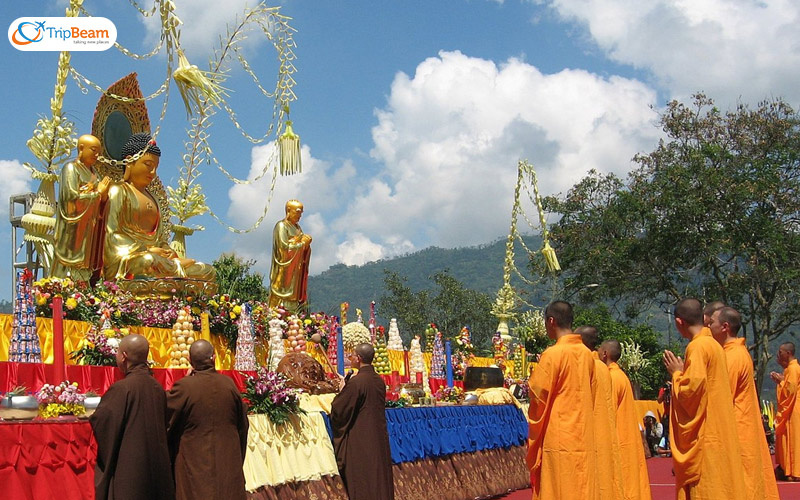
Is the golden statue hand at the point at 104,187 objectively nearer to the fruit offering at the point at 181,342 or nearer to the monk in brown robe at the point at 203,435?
the fruit offering at the point at 181,342

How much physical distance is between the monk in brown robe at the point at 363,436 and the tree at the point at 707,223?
1892cm

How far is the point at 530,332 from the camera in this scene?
19.5m

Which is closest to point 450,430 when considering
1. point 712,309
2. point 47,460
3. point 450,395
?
point 450,395

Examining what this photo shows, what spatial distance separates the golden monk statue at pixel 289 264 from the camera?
15344mm

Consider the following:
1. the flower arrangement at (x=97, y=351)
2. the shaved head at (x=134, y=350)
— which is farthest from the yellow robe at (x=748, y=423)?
the flower arrangement at (x=97, y=351)

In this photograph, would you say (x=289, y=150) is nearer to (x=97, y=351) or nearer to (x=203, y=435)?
(x=97, y=351)

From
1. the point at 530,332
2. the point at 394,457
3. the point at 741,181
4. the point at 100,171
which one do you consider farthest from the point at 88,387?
the point at 741,181

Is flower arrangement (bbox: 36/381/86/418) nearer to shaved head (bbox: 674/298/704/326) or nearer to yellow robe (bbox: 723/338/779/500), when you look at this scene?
shaved head (bbox: 674/298/704/326)

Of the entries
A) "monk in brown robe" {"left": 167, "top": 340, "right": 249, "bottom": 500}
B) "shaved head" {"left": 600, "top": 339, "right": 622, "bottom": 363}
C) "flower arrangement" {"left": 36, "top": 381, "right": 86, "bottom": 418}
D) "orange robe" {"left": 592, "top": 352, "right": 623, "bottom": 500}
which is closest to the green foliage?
"shaved head" {"left": 600, "top": 339, "right": 622, "bottom": 363}

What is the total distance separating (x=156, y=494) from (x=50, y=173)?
27.8 ft

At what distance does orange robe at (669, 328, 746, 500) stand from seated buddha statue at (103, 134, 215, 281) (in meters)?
8.62

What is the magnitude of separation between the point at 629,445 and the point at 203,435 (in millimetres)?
3373

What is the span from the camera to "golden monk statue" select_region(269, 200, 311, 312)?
1534 cm

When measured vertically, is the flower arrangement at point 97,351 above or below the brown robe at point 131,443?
above
